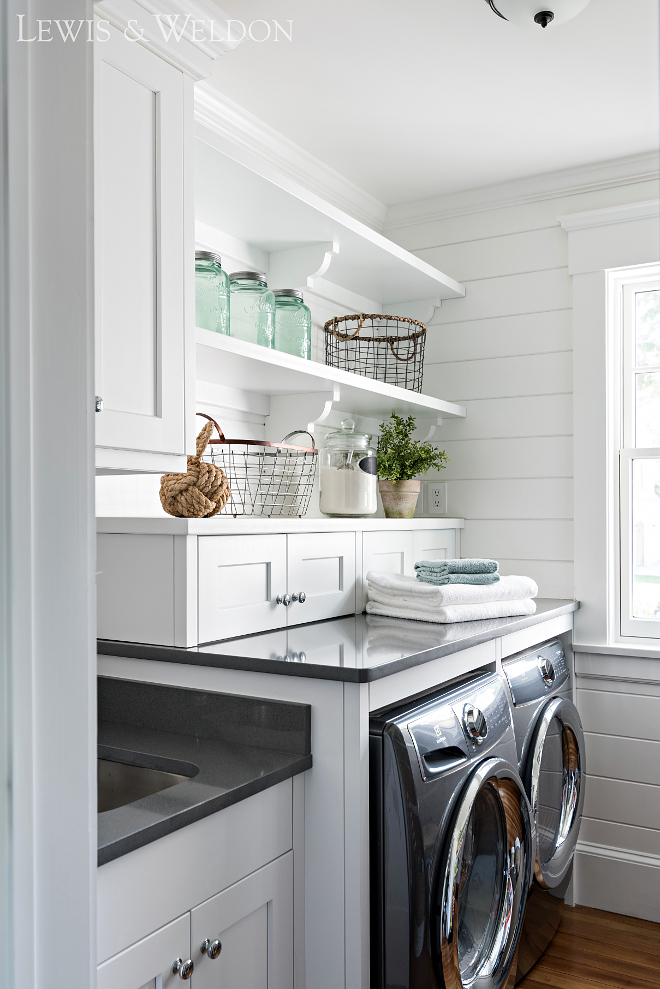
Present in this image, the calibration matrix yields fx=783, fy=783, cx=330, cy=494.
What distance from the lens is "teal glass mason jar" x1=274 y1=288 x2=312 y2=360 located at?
210 centimetres

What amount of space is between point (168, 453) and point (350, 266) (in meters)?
1.34

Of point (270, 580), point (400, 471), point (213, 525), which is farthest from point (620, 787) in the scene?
point (213, 525)

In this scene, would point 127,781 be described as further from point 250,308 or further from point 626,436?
point 626,436

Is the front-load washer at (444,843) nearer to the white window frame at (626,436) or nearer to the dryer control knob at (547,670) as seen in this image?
the dryer control knob at (547,670)

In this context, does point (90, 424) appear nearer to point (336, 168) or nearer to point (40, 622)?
point (40, 622)

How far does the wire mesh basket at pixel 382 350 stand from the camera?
105 inches

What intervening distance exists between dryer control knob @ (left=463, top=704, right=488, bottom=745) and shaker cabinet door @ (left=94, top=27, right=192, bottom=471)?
2.55ft

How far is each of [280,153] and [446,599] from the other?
56.3 inches

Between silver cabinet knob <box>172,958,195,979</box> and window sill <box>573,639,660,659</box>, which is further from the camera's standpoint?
window sill <box>573,639,660,659</box>

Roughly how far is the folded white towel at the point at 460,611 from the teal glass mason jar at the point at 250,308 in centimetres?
78

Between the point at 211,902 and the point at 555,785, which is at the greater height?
the point at 211,902

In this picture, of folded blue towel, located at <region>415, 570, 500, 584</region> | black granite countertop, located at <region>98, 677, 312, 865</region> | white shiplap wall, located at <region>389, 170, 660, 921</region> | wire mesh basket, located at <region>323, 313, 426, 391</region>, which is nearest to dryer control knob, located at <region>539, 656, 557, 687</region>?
folded blue towel, located at <region>415, 570, 500, 584</region>

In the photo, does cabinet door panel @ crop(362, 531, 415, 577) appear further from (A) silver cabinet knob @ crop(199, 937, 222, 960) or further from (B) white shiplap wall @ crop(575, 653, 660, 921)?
(A) silver cabinet knob @ crop(199, 937, 222, 960)

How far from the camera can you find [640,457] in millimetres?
2623
